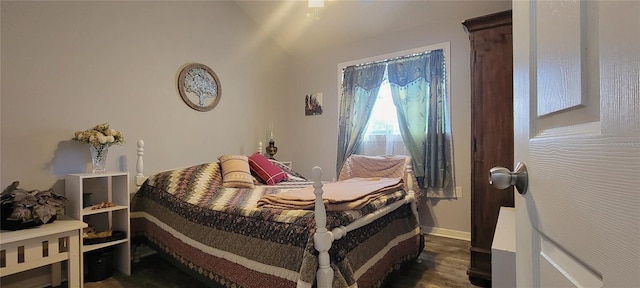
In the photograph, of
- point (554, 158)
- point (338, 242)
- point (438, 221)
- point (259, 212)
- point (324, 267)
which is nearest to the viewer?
point (554, 158)

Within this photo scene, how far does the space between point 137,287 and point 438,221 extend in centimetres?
292

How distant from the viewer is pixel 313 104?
13.8 feet

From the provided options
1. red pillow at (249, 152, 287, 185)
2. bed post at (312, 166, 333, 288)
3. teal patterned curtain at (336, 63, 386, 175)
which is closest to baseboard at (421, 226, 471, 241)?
teal patterned curtain at (336, 63, 386, 175)

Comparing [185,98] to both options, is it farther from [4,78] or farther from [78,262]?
[78,262]

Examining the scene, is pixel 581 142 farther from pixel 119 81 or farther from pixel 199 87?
pixel 199 87

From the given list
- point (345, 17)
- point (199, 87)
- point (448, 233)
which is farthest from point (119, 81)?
point (448, 233)

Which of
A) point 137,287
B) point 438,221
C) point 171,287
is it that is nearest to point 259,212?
point 171,287

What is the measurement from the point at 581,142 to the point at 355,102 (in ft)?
11.2

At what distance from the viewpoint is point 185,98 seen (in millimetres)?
3059

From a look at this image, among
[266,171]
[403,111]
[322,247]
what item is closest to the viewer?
[322,247]

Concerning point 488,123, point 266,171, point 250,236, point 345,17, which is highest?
point 345,17

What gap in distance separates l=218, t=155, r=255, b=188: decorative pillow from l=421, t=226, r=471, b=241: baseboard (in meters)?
2.06

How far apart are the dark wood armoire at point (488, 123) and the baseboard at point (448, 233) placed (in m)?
1.02

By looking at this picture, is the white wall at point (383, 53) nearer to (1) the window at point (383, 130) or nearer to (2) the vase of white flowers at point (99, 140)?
(1) the window at point (383, 130)
